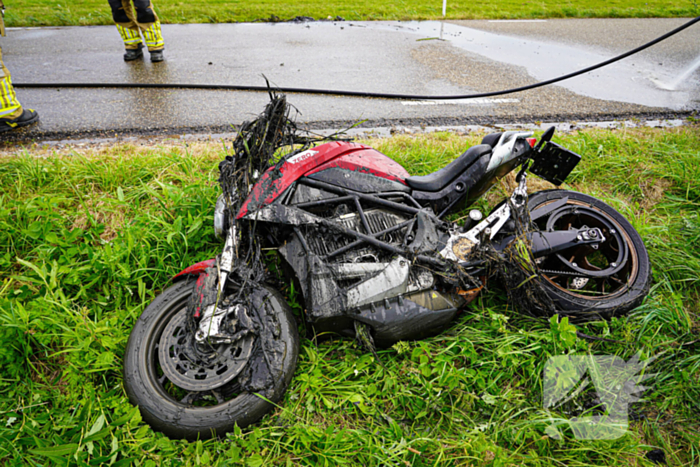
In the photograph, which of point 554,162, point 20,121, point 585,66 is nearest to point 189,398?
point 554,162

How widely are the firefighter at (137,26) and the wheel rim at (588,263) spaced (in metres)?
6.06

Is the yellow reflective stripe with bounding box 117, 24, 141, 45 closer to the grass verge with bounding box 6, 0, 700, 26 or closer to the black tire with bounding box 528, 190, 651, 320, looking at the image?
the grass verge with bounding box 6, 0, 700, 26

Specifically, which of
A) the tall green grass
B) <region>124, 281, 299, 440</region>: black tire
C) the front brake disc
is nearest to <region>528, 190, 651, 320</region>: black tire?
the tall green grass

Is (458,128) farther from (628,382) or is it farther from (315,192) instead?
(628,382)

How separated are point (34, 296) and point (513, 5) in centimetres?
1175

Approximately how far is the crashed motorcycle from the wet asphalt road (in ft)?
7.00

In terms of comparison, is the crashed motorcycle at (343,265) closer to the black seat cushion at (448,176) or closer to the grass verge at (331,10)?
the black seat cushion at (448,176)

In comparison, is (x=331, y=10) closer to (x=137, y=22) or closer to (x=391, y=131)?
(x=137, y=22)

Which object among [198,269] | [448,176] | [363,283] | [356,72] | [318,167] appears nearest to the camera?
[363,283]

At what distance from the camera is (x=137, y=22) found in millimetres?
5926

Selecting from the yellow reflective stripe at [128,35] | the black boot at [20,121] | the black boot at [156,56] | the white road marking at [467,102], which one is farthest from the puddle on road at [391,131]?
the yellow reflective stripe at [128,35]

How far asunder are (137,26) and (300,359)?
613 centimetres

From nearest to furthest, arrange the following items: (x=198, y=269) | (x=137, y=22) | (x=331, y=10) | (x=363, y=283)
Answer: (x=363, y=283) < (x=198, y=269) < (x=137, y=22) < (x=331, y=10)

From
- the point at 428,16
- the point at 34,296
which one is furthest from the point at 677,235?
the point at 428,16
